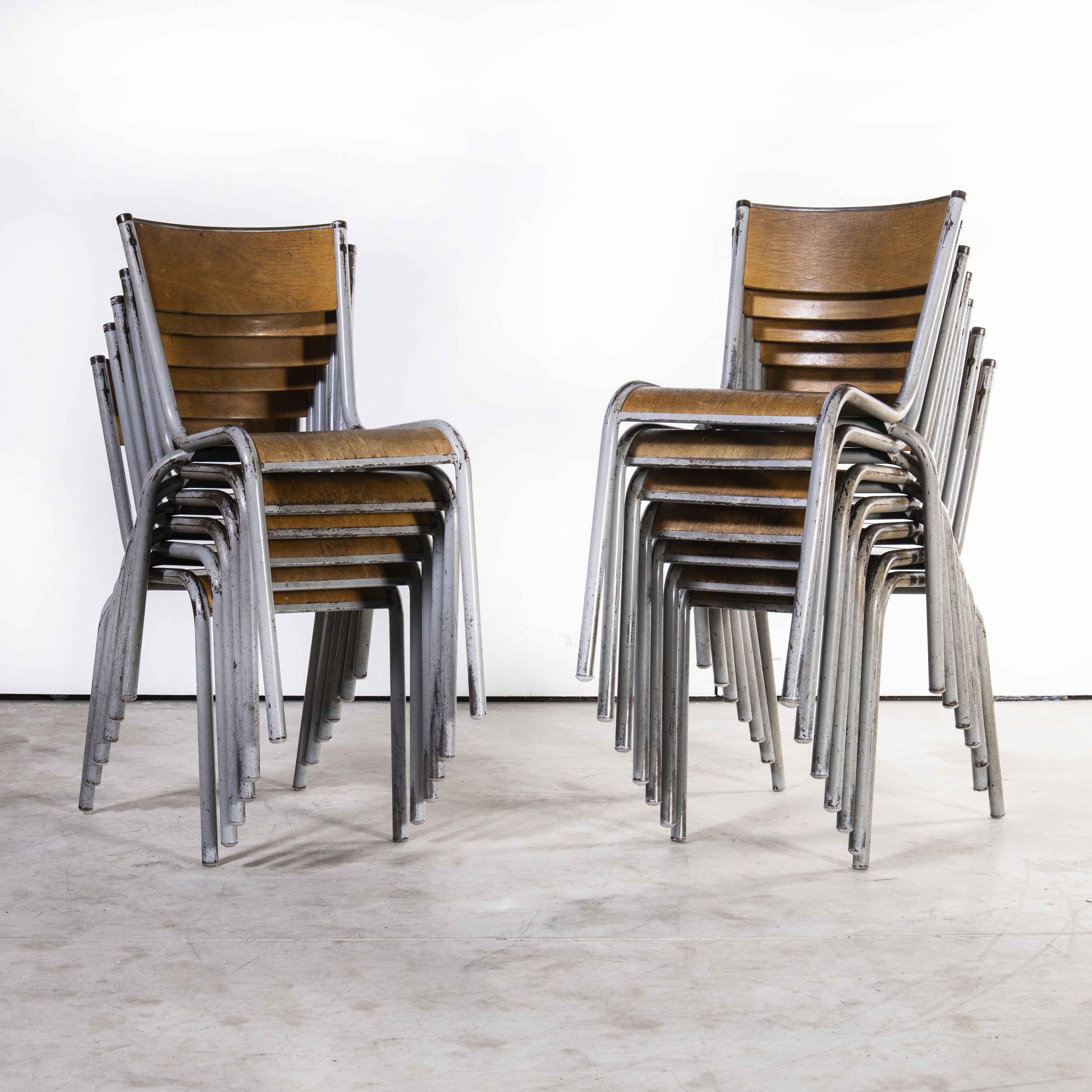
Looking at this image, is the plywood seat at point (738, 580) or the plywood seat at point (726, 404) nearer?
the plywood seat at point (726, 404)

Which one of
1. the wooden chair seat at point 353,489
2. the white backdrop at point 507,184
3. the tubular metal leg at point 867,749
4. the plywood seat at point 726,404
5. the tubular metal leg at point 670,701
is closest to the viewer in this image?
the plywood seat at point 726,404

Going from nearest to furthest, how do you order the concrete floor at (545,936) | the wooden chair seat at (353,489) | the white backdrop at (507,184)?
the concrete floor at (545,936) → the wooden chair seat at (353,489) → the white backdrop at (507,184)

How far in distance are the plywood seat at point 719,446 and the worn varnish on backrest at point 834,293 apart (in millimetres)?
462

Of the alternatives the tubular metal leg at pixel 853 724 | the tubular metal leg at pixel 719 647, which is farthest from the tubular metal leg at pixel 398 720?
the tubular metal leg at pixel 853 724

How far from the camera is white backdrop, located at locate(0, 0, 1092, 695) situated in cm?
371

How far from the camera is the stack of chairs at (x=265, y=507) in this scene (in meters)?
2.09

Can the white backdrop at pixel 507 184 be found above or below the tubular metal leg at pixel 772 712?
above

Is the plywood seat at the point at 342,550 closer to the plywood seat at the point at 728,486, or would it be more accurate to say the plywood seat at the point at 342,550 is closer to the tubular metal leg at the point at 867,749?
the plywood seat at the point at 728,486

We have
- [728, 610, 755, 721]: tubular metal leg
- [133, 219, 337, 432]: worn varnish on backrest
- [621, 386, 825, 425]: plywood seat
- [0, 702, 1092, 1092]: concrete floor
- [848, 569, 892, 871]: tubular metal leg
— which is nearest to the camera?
[0, 702, 1092, 1092]: concrete floor

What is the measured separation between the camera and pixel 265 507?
6.67ft

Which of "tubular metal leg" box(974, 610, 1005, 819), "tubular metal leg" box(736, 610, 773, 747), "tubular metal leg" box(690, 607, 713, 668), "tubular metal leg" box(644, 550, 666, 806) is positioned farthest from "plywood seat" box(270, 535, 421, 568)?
"tubular metal leg" box(974, 610, 1005, 819)

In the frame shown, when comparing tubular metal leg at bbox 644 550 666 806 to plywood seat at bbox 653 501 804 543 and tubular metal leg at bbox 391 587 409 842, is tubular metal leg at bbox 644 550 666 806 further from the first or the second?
tubular metal leg at bbox 391 587 409 842

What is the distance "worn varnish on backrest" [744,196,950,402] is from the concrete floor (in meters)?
0.91

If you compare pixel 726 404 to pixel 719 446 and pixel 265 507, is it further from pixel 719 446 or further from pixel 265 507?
pixel 265 507
